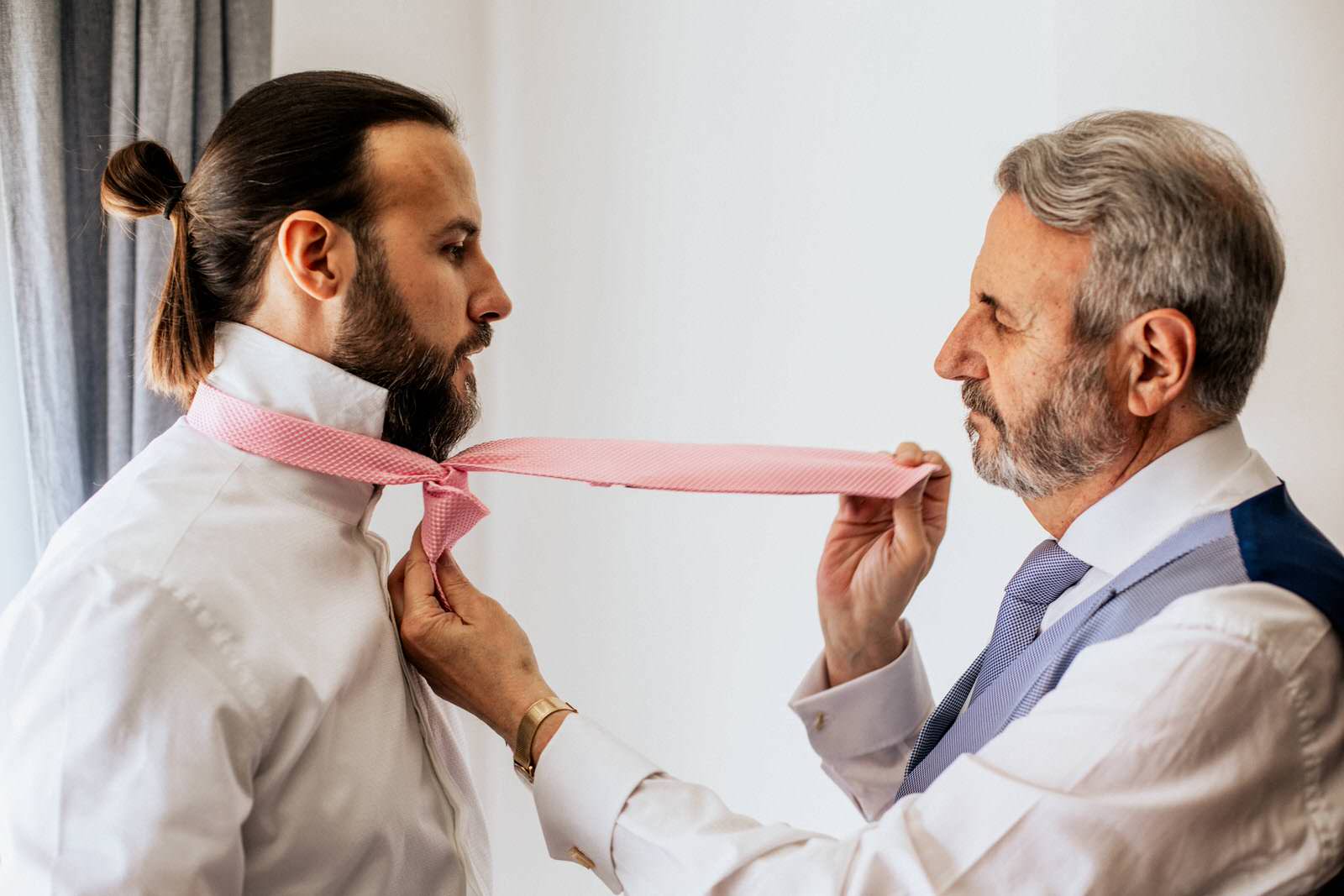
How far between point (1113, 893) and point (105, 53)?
2.09 metres

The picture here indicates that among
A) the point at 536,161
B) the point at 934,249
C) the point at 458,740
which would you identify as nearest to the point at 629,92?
the point at 536,161

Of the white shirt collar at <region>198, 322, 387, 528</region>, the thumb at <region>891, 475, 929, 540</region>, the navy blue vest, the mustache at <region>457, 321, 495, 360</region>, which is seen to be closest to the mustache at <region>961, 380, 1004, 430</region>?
the thumb at <region>891, 475, 929, 540</region>

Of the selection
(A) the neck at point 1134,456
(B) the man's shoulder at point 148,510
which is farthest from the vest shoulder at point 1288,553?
(B) the man's shoulder at point 148,510

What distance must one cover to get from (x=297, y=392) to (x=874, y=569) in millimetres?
751

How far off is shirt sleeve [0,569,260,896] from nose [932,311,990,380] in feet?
2.99

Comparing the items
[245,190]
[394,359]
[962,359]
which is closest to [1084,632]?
[962,359]

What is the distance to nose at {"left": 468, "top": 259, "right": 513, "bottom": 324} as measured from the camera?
1486 mm

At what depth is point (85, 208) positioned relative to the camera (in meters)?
2.16

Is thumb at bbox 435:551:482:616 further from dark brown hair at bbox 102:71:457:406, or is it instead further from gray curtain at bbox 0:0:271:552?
gray curtain at bbox 0:0:271:552

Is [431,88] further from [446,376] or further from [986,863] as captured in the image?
[986,863]

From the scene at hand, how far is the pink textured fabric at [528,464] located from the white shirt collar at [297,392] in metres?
0.02

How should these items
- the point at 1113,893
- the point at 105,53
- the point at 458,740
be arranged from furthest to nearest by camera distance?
the point at 105,53, the point at 458,740, the point at 1113,893

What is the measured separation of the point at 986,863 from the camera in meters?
1.16

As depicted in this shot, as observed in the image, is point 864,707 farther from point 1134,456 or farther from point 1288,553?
point 1288,553
